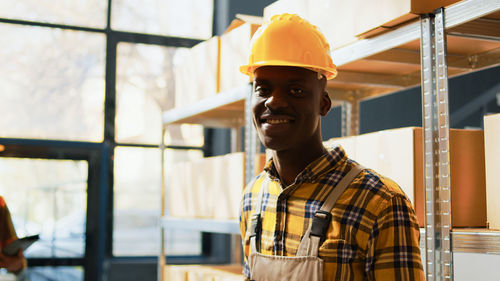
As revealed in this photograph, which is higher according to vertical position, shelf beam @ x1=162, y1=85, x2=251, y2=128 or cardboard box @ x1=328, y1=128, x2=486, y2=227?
shelf beam @ x1=162, y1=85, x2=251, y2=128

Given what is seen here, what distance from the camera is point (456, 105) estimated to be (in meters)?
4.43

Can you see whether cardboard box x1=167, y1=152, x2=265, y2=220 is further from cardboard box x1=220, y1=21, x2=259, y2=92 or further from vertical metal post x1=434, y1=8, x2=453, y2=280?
vertical metal post x1=434, y1=8, x2=453, y2=280

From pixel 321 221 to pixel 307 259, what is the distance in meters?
0.09

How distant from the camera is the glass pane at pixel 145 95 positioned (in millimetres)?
5708

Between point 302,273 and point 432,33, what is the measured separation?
3.35ft

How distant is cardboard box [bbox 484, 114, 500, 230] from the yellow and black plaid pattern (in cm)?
73

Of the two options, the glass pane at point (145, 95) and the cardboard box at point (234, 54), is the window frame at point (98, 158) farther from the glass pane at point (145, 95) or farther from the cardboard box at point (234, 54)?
the cardboard box at point (234, 54)

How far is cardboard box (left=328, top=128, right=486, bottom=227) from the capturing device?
6.70ft

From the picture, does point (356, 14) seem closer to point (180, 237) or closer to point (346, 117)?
point (346, 117)

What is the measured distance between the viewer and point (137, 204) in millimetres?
5703

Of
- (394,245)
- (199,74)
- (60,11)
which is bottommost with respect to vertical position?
(394,245)

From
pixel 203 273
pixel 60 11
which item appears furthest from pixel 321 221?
pixel 60 11

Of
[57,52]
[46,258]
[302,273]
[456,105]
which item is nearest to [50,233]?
[46,258]

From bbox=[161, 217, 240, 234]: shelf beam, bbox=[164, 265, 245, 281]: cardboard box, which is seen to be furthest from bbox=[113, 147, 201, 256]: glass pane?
bbox=[164, 265, 245, 281]: cardboard box
